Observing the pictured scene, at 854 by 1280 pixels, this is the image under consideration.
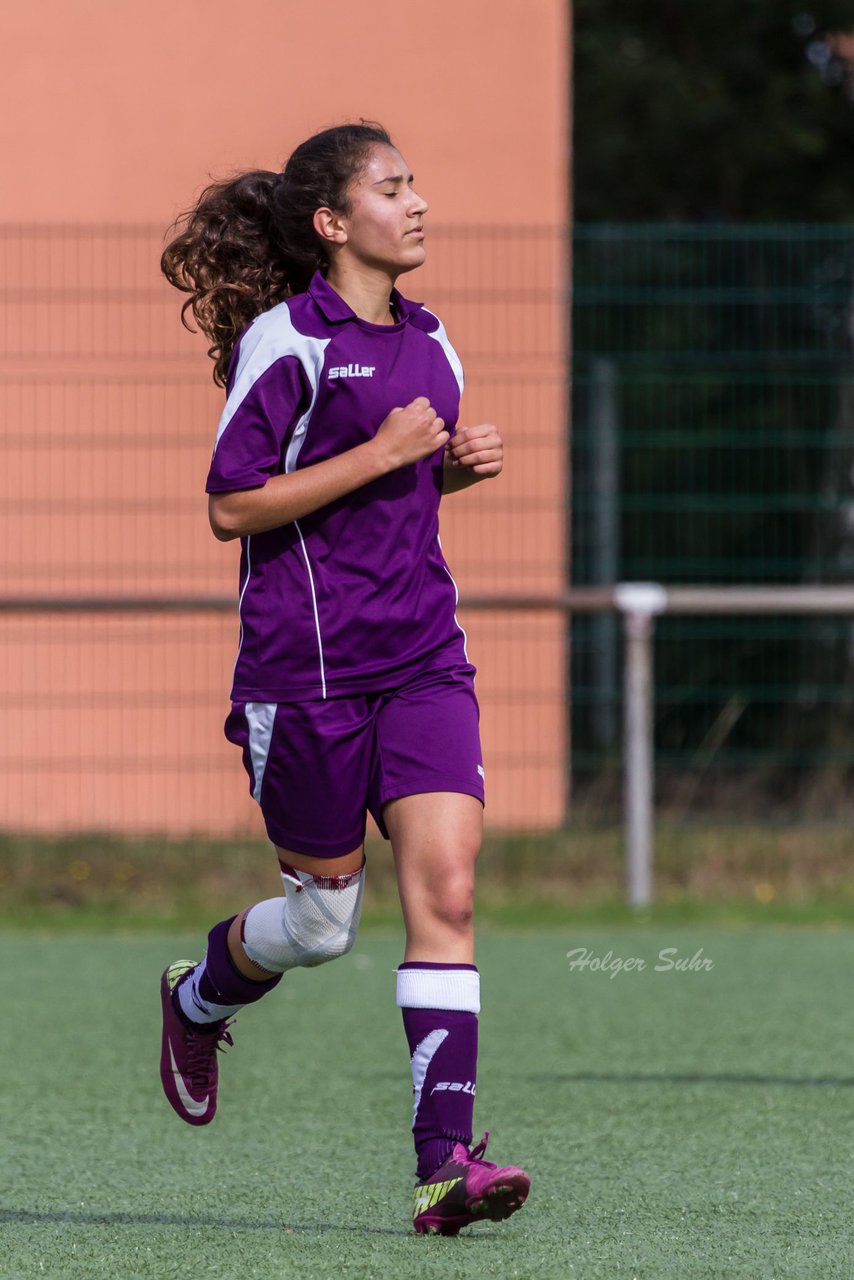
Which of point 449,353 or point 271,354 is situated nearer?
point 271,354

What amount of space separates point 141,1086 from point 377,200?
2.29 meters

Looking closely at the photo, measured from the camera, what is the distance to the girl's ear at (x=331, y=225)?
369 cm

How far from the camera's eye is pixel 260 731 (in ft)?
11.8

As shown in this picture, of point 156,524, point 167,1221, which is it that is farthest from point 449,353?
point 156,524

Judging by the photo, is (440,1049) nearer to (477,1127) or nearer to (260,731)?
(260,731)

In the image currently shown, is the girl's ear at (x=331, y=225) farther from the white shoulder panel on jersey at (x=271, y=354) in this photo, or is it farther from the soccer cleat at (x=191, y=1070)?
the soccer cleat at (x=191, y=1070)

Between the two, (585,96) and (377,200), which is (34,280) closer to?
(377,200)

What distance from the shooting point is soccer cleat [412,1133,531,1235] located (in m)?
3.24

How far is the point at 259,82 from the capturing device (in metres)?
10.4

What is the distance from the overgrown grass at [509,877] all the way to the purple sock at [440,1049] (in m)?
4.54

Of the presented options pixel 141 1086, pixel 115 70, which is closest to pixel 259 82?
pixel 115 70

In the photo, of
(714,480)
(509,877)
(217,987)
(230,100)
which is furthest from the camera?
(230,100)

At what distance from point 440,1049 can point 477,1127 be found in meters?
0.96

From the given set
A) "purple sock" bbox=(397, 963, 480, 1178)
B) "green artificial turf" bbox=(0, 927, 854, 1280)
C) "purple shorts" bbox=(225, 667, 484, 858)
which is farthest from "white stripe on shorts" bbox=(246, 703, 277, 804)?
"green artificial turf" bbox=(0, 927, 854, 1280)
